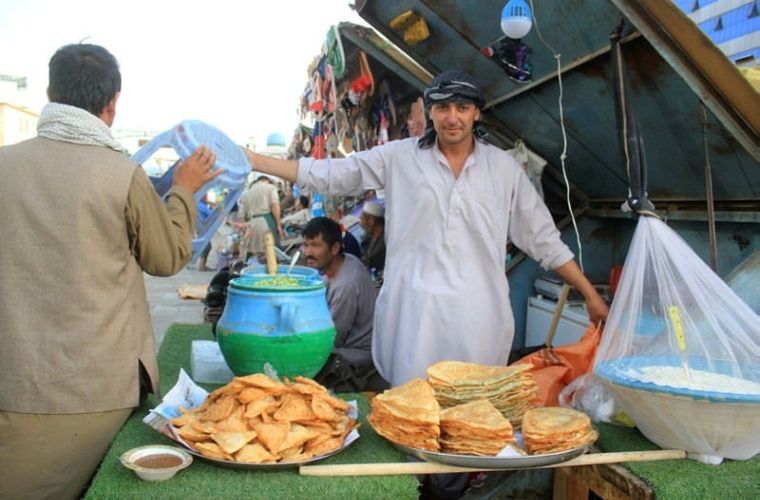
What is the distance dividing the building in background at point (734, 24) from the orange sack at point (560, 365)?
→ 1611 mm

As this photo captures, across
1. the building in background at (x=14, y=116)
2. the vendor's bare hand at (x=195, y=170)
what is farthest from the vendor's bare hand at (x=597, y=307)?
the building in background at (x=14, y=116)

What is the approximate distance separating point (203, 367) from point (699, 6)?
10.6 ft

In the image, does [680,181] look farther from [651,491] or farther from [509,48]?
[651,491]

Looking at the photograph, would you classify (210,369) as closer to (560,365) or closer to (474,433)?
(474,433)

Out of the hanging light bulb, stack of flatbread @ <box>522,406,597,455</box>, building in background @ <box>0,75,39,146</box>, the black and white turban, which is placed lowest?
stack of flatbread @ <box>522,406,597,455</box>

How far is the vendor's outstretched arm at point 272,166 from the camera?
2.57 meters

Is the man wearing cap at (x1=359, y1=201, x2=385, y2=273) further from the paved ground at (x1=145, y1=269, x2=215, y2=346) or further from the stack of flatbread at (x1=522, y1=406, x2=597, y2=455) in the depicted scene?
the stack of flatbread at (x1=522, y1=406, x2=597, y2=455)

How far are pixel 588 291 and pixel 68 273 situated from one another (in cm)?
188

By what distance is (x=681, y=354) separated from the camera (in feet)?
6.42

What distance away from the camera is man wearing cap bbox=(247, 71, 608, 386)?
2.66 meters

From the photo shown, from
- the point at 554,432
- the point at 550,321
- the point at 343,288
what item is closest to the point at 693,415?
the point at 554,432

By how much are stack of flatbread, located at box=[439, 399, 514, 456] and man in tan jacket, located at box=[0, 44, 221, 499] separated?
992mm

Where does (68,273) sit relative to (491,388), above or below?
above

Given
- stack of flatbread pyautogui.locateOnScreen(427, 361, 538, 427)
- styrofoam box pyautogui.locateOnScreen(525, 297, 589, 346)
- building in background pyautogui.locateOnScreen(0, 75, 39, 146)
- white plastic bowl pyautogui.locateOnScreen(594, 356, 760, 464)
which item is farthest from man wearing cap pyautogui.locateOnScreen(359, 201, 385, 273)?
building in background pyautogui.locateOnScreen(0, 75, 39, 146)
